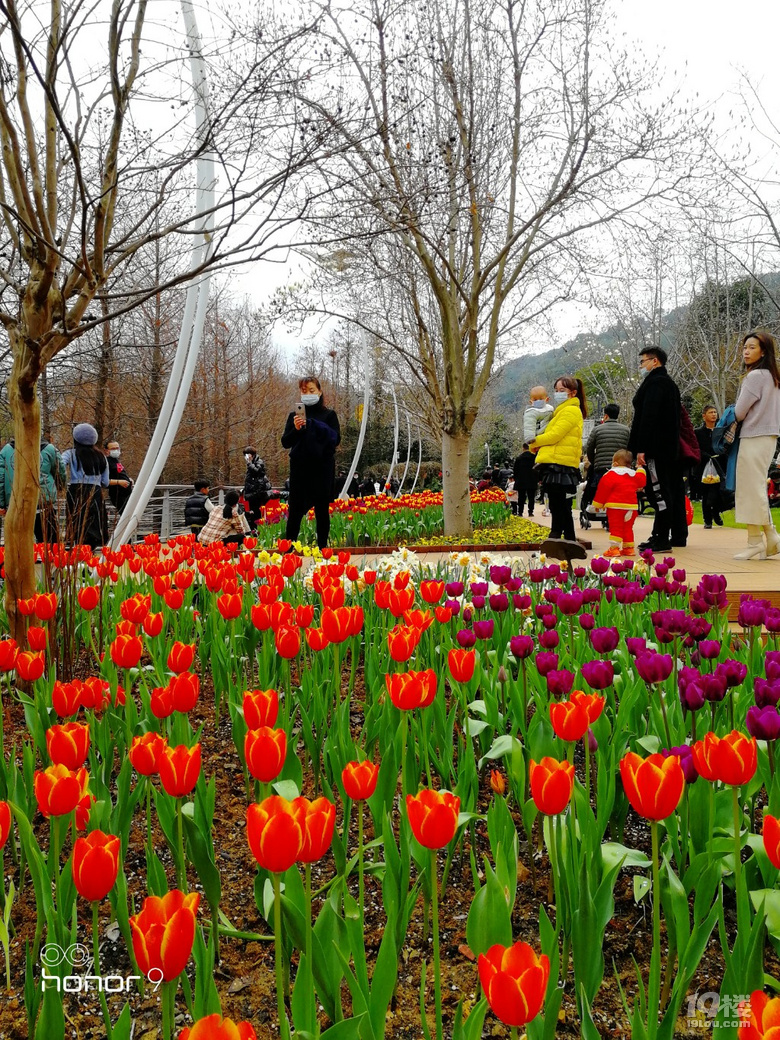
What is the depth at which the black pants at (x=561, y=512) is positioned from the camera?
7445 millimetres

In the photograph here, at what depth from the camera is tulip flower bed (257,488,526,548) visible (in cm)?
933

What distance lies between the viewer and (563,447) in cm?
734

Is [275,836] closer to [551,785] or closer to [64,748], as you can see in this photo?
[551,785]

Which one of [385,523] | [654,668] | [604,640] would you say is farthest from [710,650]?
[385,523]

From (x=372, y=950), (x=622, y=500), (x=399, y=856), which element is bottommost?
(x=372, y=950)

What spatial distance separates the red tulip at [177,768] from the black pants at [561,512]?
653cm

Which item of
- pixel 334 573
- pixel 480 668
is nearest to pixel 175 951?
pixel 480 668

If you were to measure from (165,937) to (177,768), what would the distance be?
428 mm

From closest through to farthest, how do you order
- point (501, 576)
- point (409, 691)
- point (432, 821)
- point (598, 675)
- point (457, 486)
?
point (432, 821) < point (409, 691) < point (598, 675) < point (501, 576) < point (457, 486)

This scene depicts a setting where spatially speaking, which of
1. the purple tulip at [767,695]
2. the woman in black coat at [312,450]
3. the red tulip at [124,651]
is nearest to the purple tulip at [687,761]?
the purple tulip at [767,695]

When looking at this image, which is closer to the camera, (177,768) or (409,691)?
(177,768)

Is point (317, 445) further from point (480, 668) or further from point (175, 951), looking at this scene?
point (175, 951)

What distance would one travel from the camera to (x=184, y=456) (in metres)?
29.3

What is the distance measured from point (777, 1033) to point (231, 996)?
39.3 inches
